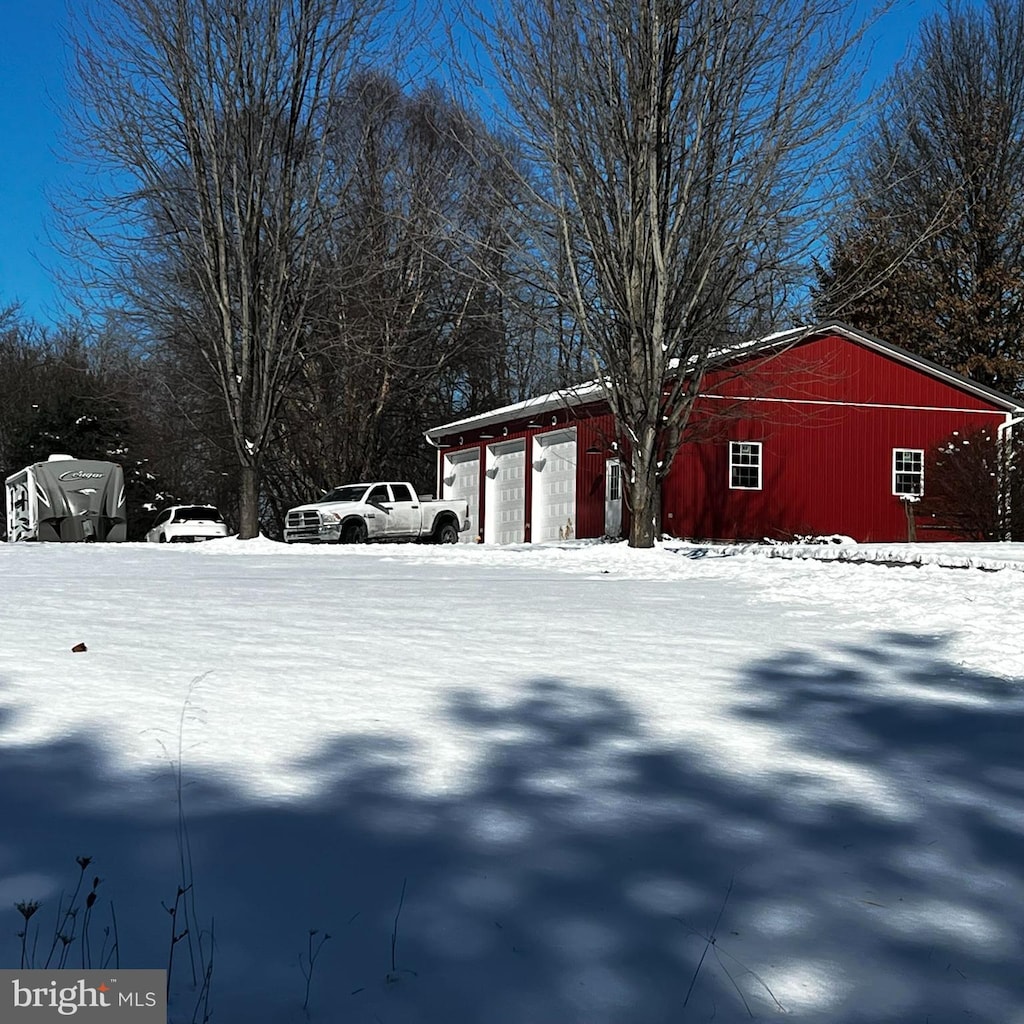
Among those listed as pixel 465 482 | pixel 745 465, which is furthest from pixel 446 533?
pixel 745 465

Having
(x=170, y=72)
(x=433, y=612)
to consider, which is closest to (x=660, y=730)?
(x=433, y=612)

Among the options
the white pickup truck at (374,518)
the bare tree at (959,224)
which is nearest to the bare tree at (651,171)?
the white pickup truck at (374,518)

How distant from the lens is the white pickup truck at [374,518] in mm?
24188

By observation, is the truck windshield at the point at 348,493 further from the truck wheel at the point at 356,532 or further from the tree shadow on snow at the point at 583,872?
the tree shadow on snow at the point at 583,872

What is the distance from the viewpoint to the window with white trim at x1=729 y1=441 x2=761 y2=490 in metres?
25.0

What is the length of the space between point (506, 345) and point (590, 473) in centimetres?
1275

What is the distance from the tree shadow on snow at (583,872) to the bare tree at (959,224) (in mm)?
32723

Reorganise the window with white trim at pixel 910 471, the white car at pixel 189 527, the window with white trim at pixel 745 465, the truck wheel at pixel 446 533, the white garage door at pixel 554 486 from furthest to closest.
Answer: the white car at pixel 189 527
the window with white trim at pixel 910 471
the white garage door at pixel 554 486
the truck wheel at pixel 446 533
the window with white trim at pixel 745 465

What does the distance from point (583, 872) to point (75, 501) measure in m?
27.0

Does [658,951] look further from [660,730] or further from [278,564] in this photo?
[278,564]

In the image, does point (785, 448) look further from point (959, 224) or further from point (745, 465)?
Result: point (959, 224)

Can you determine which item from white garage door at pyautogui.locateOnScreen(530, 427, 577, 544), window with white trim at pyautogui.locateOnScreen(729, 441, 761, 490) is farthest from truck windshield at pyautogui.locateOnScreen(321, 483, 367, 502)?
window with white trim at pyautogui.locateOnScreen(729, 441, 761, 490)
